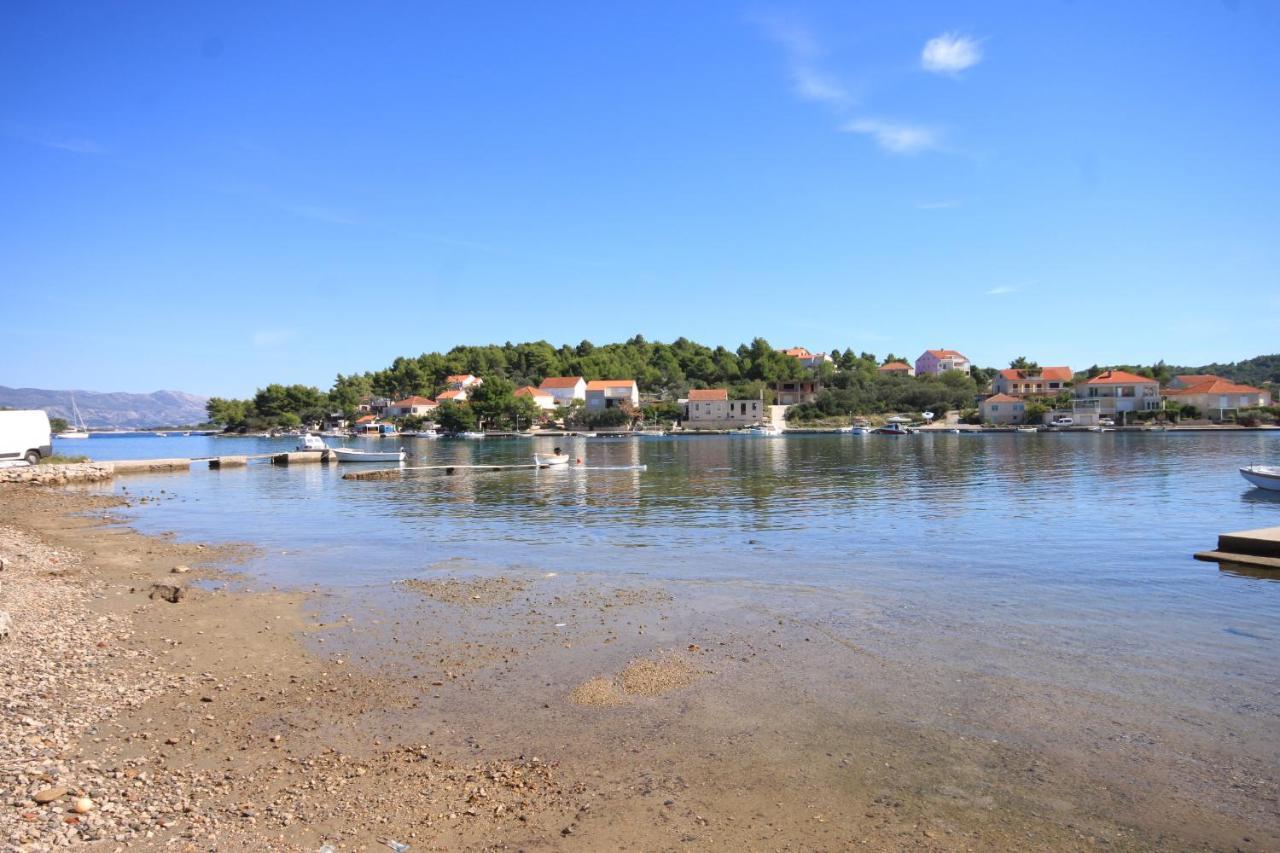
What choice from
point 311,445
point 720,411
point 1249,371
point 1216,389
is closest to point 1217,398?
point 1216,389

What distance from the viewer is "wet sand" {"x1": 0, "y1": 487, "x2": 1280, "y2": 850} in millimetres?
6516

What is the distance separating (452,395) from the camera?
160000 millimetres

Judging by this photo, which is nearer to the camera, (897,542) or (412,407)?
(897,542)

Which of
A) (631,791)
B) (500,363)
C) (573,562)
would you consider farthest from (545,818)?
(500,363)

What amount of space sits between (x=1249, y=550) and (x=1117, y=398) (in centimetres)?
12417

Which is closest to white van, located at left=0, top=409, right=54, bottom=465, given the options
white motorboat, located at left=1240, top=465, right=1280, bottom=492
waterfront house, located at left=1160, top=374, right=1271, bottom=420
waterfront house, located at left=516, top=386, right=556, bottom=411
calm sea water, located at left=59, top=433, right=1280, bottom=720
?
calm sea water, located at left=59, top=433, right=1280, bottom=720

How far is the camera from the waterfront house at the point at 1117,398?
12344 centimetres

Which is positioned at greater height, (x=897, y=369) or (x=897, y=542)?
(x=897, y=369)

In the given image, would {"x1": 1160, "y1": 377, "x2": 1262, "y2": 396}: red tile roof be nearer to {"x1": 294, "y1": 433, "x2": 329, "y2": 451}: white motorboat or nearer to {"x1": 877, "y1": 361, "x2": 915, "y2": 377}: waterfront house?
{"x1": 877, "y1": 361, "x2": 915, "y2": 377}: waterfront house

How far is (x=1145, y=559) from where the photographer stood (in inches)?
770

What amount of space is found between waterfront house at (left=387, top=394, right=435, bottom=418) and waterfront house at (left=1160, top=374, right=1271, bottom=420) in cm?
13440

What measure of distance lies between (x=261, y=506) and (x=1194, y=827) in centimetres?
3622

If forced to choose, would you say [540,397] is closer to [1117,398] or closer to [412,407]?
[412,407]

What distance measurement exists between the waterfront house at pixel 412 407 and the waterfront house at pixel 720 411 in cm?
5408
